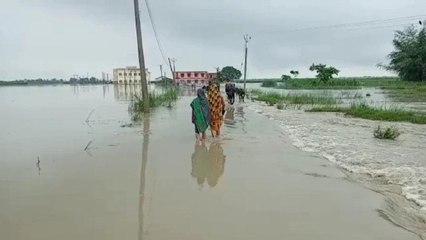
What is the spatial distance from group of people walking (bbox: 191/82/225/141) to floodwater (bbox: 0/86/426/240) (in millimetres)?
433

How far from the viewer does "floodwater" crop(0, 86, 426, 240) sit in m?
4.95

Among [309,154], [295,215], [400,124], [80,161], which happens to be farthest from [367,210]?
[400,124]

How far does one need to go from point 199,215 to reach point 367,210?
2.18 meters

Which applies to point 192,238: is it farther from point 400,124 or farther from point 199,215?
point 400,124

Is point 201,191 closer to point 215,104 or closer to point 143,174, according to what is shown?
point 143,174

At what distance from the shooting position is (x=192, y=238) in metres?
4.66

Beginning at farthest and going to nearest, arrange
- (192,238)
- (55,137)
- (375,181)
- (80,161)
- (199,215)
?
1. (55,137)
2. (80,161)
3. (375,181)
4. (199,215)
5. (192,238)

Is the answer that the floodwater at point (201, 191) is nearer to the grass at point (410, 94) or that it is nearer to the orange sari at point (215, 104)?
the orange sari at point (215, 104)

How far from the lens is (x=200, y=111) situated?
1107 centimetres

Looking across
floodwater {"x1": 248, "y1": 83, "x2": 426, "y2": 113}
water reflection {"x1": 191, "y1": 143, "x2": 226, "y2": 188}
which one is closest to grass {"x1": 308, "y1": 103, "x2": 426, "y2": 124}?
floodwater {"x1": 248, "y1": 83, "x2": 426, "y2": 113}

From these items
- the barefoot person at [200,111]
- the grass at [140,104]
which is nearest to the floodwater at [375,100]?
the grass at [140,104]

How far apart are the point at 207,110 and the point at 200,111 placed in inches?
8.7

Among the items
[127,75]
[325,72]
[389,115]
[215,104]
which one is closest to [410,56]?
[325,72]

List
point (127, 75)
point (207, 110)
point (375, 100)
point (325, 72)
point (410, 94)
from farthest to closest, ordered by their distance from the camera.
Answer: point (127, 75)
point (325, 72)
point (410, 94)
point (375, 100)
point (207, 110)
